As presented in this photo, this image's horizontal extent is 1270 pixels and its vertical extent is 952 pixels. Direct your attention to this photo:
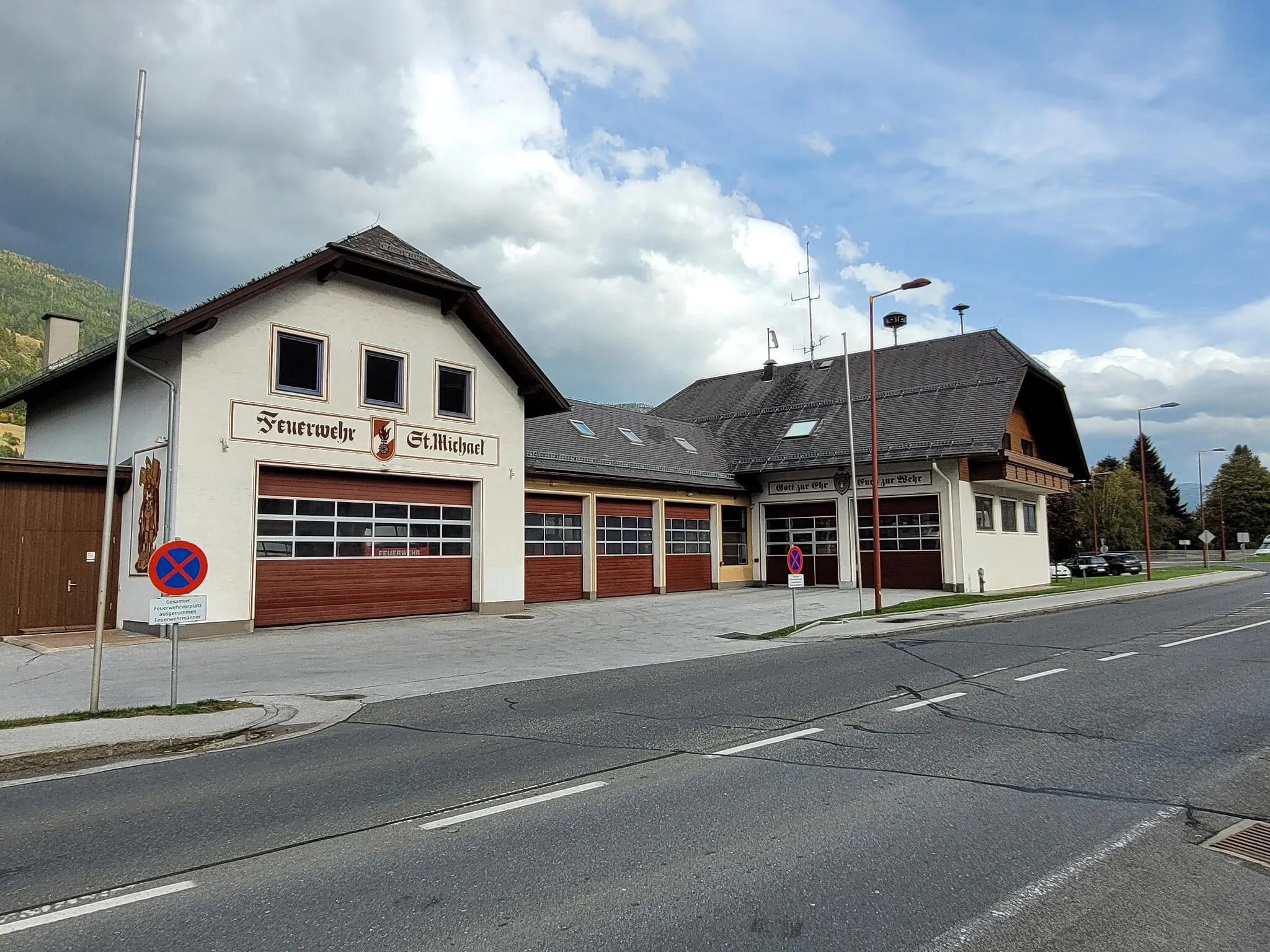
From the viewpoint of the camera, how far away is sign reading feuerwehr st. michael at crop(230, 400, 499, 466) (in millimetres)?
17500

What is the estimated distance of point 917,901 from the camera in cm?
417

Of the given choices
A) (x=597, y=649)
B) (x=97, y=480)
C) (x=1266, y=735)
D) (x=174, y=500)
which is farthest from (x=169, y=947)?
(x=97, y=480)

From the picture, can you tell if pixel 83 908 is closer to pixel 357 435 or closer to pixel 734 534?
pixel 357 435

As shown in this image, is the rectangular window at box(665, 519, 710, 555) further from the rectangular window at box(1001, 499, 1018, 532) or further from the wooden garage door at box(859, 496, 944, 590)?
the rectangular window at box(1001, 499, 1018, 532)

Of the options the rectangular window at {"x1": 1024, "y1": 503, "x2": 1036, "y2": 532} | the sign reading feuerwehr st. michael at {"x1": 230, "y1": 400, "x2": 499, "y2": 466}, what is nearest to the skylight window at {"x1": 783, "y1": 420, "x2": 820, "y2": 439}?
the rectangular window at {"x1": 1024, "y1": 503, "x2": 1036, "y2": 532}

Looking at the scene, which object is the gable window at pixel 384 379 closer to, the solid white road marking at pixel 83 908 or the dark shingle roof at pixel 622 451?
the dark shingle roof at pixel 622 451

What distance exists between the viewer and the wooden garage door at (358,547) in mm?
17906

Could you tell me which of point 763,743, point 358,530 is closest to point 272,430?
point 358,530

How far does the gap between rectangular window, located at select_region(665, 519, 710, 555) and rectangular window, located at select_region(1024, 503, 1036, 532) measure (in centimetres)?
1316

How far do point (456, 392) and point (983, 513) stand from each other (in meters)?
19.4

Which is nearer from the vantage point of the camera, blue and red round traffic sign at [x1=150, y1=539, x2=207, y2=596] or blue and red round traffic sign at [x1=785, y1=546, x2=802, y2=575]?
blue and red round traffic sign at [x1=150, y1=539, x2=207, y2=596]

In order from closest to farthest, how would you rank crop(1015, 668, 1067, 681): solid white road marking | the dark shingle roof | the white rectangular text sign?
the white rectangular text sign
crop(1015, 668, 1067, 681): solid white road marking
the dark shingle roof

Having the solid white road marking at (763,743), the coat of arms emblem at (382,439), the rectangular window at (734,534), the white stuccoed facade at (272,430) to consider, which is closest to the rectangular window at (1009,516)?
the rectangular window at (734,534)

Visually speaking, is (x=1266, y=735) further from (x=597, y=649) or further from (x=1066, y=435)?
(x=1066, y=435)
